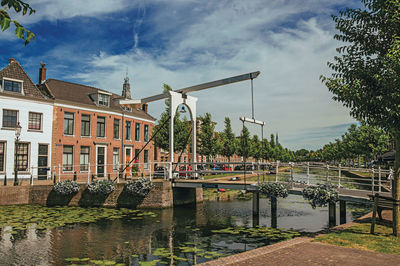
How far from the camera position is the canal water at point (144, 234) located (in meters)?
7.98

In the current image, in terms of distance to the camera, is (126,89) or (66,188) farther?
(126,89)

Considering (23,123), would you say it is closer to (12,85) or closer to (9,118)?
(9,118)

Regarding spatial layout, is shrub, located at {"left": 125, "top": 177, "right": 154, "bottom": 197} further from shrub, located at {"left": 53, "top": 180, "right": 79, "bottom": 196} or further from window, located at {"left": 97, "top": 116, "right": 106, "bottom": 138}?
window, located at {"left": 97, "top": 116, "right": 106, "bottom": 138}

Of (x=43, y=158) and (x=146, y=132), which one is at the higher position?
(x=146, y=132)

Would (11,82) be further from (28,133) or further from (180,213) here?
(180,213)

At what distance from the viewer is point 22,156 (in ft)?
72.4

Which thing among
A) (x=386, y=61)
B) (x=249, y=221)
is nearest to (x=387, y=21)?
(x=386, y=61)

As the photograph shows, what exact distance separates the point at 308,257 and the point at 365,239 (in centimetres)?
230

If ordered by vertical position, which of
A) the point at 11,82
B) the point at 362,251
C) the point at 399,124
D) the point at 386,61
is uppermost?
the point at 11,82

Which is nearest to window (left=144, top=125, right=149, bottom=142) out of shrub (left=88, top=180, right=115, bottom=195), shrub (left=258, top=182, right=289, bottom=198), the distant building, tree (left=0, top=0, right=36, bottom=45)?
the distant building

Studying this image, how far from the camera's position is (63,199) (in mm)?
17000

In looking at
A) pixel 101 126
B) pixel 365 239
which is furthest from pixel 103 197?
pixel 365 239

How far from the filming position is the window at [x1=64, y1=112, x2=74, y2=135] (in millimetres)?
24798

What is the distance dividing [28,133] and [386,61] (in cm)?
2326
